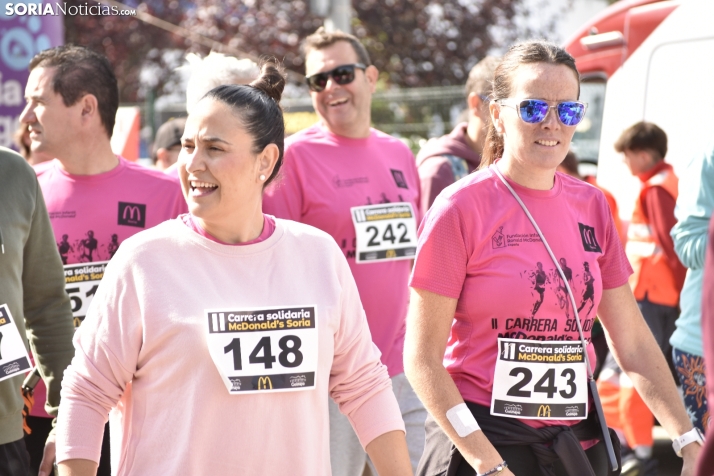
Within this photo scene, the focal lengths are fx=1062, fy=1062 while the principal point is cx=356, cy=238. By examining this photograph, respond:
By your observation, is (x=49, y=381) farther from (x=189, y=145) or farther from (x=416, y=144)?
(x=416, y=144)

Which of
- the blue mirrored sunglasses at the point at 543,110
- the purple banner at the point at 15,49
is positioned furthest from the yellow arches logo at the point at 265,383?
the purple banner at the point at 15,49

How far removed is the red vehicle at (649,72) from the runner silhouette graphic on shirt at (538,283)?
3795 mm

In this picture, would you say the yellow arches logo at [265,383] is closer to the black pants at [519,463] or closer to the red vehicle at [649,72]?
the black pants at [519,463]

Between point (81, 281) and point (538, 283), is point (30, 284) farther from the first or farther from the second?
point (538, 283)

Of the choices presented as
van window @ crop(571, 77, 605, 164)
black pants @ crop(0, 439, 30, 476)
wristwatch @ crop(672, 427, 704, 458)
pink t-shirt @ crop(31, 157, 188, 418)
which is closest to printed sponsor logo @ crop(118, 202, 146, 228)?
pink t-shirt @ crop(31, 157, 188, 418)

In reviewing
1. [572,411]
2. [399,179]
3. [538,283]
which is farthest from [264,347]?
[399,179]

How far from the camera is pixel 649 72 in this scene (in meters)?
7.16

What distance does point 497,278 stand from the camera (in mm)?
2996

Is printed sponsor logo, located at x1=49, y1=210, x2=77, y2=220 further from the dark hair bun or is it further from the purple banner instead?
the purple banner

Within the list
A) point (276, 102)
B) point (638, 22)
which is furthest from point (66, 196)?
point (638, 22)

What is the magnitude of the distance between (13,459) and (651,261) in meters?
4.45

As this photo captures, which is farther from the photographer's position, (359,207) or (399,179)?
(399,179)

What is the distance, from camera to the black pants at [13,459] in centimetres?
318

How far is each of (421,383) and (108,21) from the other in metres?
16.3
